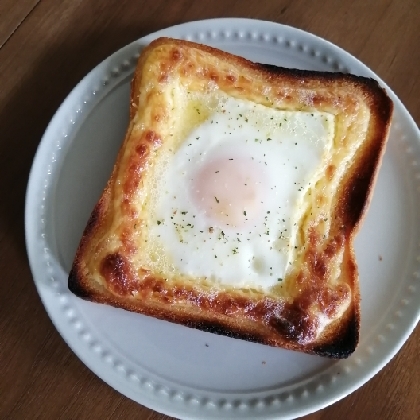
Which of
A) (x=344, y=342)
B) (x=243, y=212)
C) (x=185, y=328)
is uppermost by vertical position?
(x=243, y=212)

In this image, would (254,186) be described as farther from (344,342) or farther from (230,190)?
(344,342)

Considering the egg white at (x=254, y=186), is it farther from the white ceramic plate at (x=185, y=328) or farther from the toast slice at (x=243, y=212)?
the white ceramic plate at (x=185, y=328)

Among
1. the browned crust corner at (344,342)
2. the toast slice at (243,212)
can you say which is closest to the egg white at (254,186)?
the toast slice at (243,212)


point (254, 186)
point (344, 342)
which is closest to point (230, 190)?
point (254, 186)

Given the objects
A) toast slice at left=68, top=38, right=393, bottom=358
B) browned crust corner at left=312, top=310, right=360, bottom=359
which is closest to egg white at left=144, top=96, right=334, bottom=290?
toast slice at left=68, top=38, right=393, bottom=358

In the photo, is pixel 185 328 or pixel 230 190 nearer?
pixel 230 190

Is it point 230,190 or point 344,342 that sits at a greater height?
point 230,190
